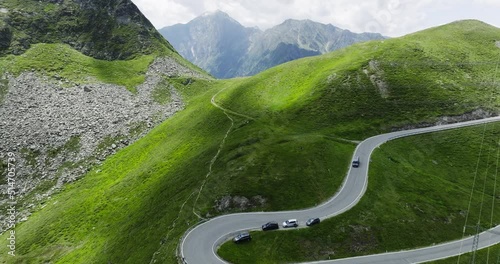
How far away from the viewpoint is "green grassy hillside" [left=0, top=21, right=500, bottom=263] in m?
68.2

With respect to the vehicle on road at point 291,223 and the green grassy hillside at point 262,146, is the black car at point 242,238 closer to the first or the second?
the vehicle on road at point 291,223

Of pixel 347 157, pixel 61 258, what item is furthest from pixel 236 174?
pixel 61 258

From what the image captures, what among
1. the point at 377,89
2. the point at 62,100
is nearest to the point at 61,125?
the point at 62,100

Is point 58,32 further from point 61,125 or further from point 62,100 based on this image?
point 61,125

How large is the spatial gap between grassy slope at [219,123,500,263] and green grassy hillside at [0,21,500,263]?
192 centimetres

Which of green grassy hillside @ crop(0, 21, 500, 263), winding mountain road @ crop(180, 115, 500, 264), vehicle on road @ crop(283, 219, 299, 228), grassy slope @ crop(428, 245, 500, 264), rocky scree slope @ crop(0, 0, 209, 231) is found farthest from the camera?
rocky scree slope @ crop(0, 0, 209, 231)

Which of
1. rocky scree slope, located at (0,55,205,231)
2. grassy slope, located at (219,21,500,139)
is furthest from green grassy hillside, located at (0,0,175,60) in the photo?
grassy slope, located at (219,21,500,139)

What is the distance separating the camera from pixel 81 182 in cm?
10069

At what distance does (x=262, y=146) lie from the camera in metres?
84.6

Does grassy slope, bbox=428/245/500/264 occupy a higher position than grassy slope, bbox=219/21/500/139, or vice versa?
grassy slope, bbox=219/21/500/139

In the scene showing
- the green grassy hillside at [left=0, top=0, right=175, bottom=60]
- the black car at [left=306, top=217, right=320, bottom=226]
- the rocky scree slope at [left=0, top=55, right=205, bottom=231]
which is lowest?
the black car at [left=306, top=217, right=320, bottom=226]

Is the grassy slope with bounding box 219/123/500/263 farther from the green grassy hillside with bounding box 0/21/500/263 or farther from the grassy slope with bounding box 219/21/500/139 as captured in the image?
the grassy slope with bounding box 219/21/500/139

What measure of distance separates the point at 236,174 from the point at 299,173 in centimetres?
1440

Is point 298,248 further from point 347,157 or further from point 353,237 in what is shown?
point 347,157
